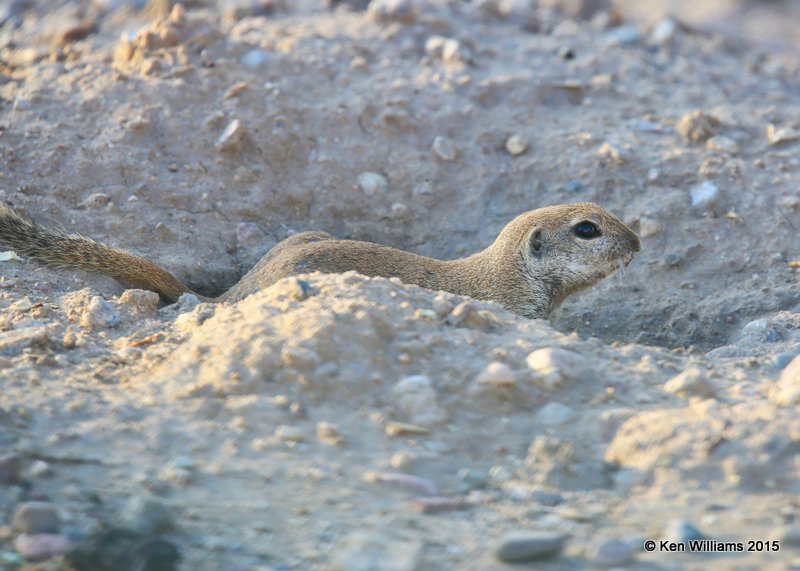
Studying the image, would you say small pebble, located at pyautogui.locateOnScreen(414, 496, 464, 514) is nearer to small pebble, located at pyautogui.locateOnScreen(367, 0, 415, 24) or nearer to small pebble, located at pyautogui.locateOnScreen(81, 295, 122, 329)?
small pebble, located at pyautogui.locateOnScreen(81, 295, 122, 329)

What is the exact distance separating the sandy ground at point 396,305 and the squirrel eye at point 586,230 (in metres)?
0.54

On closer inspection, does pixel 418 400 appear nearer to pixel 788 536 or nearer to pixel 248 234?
pixel 788 536

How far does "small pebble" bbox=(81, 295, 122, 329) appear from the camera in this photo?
14.2 ft

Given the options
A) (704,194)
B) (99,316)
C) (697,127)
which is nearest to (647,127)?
(697,127)

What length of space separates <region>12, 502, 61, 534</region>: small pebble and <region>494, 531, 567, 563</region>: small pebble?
47.5 inches

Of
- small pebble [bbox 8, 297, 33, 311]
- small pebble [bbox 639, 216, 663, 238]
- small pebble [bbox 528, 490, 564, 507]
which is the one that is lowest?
small pebble [bbox 639, 216, 663, 238]

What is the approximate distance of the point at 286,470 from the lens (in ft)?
10.1

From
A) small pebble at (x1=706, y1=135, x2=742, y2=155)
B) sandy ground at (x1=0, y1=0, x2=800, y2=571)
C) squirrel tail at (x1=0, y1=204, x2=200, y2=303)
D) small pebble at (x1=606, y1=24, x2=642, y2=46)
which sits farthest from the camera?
small pebble at (x1=606, y1=24, x2=642, y2=46)

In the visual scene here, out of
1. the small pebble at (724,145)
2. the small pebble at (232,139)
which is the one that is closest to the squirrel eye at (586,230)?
the small pebble at (724,145)

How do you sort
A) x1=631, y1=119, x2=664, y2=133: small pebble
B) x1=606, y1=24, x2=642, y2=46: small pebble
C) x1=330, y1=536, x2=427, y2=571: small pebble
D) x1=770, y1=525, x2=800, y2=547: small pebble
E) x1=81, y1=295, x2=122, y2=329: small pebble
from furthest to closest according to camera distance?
x1=606, y1=24, x2=642, y2=46: small pebble, x1=631, y1=119, x2=664, y2=133: small pebble, x1=81, y1=295, x2=122, y2=329: small pebble, x1=770, y1=525, x2=800, y2=547: small pebble, x1=330, y1=536, x2=427, y2=571: small pebble

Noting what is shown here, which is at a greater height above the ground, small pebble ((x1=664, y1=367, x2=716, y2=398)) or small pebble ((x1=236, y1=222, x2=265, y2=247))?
small pebble ((x1=664, y1=367, x2=716, y2=398))

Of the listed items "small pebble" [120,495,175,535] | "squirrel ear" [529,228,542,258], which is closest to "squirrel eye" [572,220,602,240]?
"squirrel ear" [529,228,542,258]

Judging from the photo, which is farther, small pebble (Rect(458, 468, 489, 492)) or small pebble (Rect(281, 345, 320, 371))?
small pebble (Rect(281, 345, 320, 371))

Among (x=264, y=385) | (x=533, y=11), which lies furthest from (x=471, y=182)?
(x=264, y=385)
